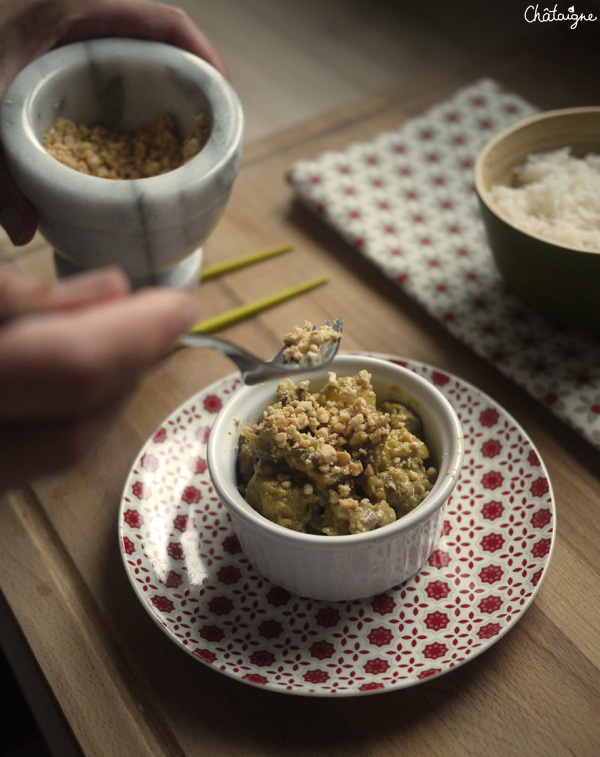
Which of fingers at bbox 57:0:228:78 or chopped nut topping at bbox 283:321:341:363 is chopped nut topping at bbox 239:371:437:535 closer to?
chopped nut topping at bbox 283:321:341:363

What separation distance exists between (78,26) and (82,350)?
2.35 feet

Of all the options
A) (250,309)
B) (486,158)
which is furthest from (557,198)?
(250,309)

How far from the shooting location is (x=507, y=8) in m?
1.75

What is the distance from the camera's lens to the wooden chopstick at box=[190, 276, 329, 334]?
102 centimetres

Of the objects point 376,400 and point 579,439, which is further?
point 579,439

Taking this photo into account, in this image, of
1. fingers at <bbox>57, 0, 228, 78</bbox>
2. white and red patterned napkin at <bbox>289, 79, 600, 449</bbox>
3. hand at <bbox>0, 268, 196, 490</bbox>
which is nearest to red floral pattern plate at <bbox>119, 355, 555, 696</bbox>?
white and red patterned napkin at <bbox>289, 79, 600, 449</bbox>

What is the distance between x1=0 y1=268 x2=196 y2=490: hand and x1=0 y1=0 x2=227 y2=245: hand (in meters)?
0.47

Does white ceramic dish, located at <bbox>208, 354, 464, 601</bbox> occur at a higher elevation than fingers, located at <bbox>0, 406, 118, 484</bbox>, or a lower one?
lower

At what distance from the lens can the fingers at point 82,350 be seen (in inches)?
17.7

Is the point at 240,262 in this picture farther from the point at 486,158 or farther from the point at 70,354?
the point at 70,354

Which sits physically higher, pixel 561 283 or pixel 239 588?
pixel 561 283

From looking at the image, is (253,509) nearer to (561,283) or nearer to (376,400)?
(376,400)

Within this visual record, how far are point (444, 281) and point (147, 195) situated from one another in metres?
0.46

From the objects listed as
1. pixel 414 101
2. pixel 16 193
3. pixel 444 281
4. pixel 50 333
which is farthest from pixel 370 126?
pixel 50 333
